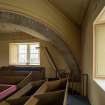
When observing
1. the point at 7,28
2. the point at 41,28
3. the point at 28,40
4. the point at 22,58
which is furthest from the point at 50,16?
the point at 22,58

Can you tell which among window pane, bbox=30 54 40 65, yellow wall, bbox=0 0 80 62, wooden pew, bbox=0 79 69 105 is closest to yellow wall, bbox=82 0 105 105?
wooden pew, bbox=0 79 69 105

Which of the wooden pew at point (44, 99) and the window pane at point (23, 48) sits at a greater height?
the window pane at point (23, 48)

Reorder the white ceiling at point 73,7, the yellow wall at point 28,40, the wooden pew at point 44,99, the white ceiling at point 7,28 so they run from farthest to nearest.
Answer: the yellow wall at point 28,40
the white ceiling at point 7,28
the white ceiling at point 73,7
the wooden pew at point 44,99

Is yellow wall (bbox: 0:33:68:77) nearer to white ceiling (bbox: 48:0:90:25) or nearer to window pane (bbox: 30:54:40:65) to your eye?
window pane (bbox: 30:54:40:65)

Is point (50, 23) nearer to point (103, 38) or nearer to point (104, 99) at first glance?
point (103, 38)

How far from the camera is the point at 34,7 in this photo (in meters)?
5.59

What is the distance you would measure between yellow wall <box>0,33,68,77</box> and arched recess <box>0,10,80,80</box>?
1221 mm

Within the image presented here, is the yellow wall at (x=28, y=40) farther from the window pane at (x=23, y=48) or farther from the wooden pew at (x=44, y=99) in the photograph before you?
the wooden pew at (x=44, y=99)

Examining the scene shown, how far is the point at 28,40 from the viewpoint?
9.18 meters

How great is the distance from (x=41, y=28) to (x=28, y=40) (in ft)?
10.5

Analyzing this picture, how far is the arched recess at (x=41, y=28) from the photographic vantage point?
18.1ft

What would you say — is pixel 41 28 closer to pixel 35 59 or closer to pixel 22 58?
pixel 35 59

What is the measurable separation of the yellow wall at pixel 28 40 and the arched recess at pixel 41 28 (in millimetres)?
1221

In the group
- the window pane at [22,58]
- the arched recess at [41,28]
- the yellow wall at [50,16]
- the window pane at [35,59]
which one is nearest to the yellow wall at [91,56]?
the yellow wall at [50,16]
